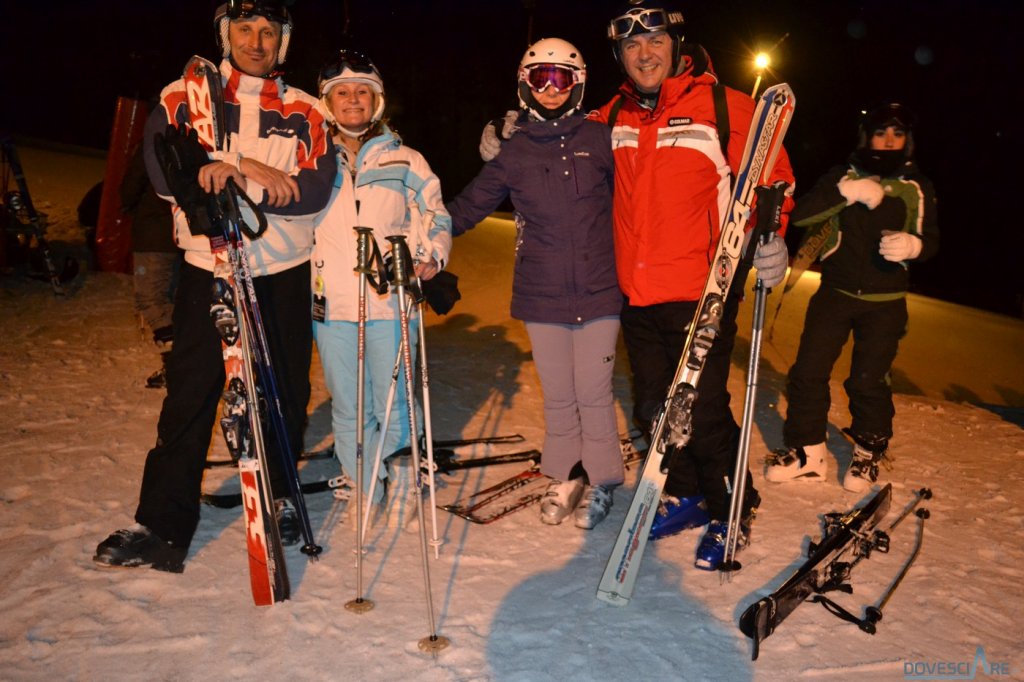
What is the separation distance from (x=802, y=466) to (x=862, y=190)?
182cm

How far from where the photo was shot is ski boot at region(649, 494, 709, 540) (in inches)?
159

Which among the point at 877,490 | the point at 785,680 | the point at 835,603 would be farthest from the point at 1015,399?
the point at 785,680

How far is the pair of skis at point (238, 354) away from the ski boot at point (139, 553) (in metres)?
0.51

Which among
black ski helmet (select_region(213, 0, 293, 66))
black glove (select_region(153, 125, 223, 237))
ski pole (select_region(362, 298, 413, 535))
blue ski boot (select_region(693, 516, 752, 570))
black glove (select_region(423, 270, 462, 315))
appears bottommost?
blue ski boot (select_region(693, 516, 752, 570))

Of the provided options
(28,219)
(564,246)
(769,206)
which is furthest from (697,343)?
(28,219)

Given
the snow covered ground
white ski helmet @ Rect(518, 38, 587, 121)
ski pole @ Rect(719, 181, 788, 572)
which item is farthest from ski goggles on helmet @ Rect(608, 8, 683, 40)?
the snow covered ground

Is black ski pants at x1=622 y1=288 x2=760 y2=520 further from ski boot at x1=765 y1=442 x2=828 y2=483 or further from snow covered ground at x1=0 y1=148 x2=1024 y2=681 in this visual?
ski boot at x1=765 y1=442 x2=828 y2=483

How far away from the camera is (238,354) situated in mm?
3258

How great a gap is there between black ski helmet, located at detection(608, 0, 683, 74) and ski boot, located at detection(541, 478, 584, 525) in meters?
2.29

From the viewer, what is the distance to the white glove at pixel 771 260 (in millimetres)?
3434

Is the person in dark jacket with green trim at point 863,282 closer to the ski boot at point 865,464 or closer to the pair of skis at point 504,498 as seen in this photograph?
the ski boot at point 865,464

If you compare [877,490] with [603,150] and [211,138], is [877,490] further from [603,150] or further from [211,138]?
[211,138]

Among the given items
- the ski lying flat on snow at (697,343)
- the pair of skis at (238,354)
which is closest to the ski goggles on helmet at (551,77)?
the ski lying flat on snow at (697,343)

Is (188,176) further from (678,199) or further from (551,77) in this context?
(678,199)
